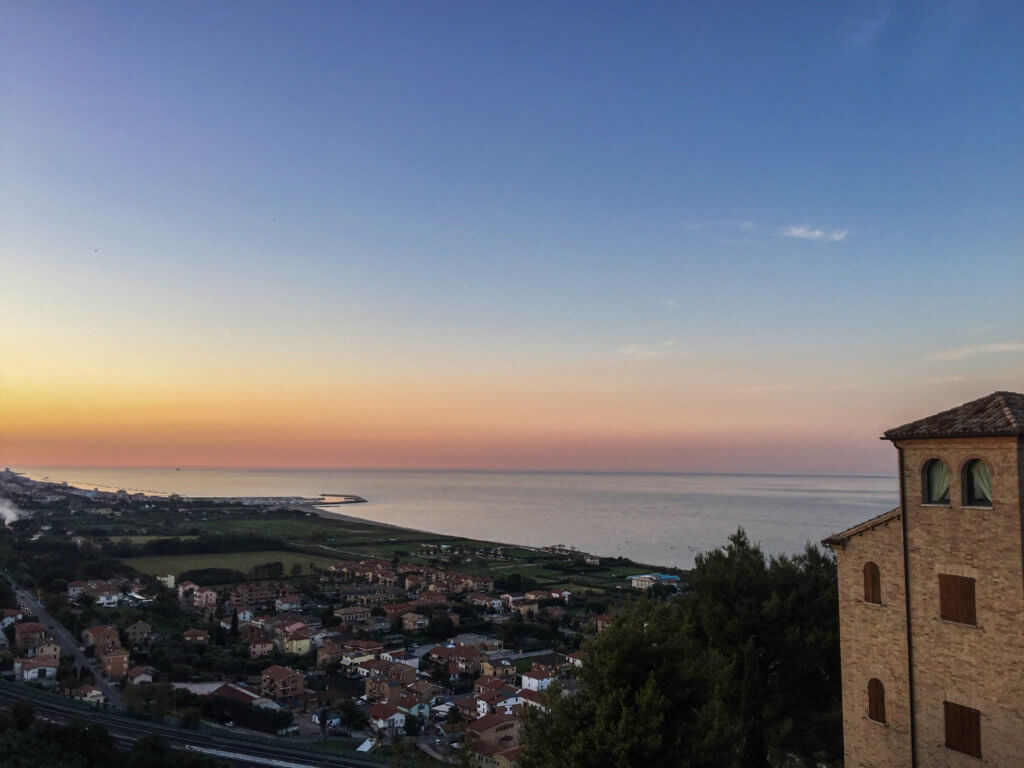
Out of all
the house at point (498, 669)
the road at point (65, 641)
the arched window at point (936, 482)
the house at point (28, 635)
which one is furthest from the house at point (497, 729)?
the house at point (28, 635)

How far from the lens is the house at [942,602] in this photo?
273 inches

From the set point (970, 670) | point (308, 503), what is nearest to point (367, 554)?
point (970, 670)

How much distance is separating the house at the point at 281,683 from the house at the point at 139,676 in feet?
14.8

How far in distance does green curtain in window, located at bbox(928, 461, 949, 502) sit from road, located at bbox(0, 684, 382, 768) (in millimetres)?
18270

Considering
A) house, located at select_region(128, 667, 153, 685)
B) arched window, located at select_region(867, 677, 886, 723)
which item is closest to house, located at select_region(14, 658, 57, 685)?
house, located at select_region(128, 667, 153, 685)

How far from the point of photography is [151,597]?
149 feet

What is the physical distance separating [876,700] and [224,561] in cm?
6249

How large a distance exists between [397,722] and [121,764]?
9583 millimetres

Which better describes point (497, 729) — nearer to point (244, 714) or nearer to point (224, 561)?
point (244, 714)

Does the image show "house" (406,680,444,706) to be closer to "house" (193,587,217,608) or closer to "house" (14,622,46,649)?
"house" (14,622,46,649)

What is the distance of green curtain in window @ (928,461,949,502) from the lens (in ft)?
25.1

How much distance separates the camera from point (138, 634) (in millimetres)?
34438

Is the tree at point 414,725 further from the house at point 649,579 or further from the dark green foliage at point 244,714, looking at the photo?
the house at point 649,579

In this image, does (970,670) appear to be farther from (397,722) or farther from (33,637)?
(33,637)
